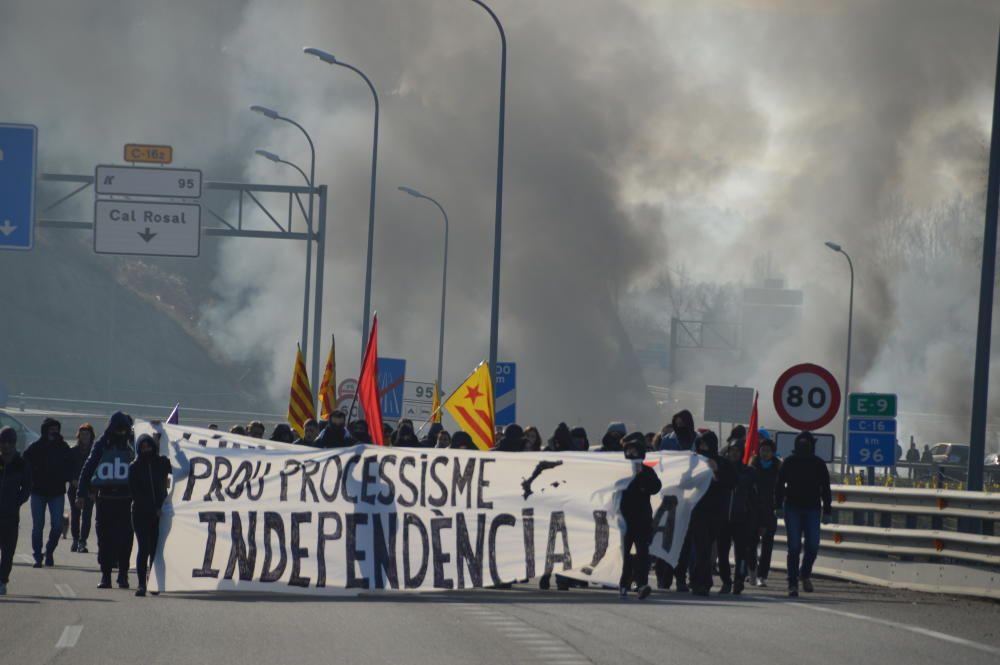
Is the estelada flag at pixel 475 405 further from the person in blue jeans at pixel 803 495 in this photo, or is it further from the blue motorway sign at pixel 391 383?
the blue motorway sign at pixel 391 383

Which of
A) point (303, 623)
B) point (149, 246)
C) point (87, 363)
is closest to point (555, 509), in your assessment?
point (303, 623)

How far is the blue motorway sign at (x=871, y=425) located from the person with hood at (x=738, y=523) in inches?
252

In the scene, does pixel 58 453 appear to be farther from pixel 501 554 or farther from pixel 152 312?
pixel 152 312

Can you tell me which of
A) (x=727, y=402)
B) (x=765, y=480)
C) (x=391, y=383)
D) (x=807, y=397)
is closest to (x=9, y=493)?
(x=765, y=480)

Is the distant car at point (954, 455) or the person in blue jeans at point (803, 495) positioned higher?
the person in blue jeans at point (803, 495)

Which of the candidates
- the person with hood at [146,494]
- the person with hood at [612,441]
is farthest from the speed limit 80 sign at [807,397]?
the person with hood at [146,494]

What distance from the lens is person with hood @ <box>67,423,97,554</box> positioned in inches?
669

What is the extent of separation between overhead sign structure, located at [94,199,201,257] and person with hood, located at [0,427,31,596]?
21.8m

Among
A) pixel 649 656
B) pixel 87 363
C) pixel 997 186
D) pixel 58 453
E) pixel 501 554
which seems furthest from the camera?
pixel 87 363

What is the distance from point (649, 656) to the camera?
9562 mm

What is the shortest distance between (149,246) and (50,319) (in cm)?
3512

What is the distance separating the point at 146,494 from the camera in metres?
13.4

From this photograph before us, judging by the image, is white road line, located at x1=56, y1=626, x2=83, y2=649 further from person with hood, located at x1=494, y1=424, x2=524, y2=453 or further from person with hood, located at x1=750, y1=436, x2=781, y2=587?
person with hood, located at x1=750, y1=436, x2=781, y2=587

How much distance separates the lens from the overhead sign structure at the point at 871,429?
848 inches
